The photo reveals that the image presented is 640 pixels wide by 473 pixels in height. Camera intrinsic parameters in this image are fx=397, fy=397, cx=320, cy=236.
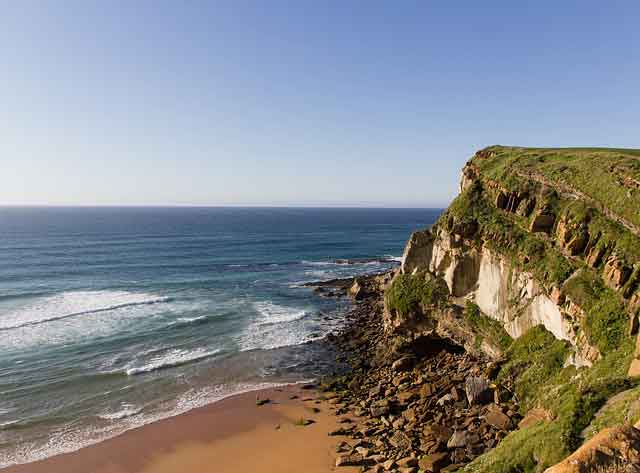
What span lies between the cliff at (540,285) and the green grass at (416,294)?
10 cm

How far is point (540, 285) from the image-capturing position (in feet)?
84.6

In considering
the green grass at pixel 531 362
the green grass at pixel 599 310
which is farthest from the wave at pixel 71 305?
the green grass at pixel 599 310

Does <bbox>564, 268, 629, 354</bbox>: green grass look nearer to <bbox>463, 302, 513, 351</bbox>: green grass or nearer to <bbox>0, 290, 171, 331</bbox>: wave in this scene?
<bbox>463, 302, 513, 351</bbox>: green grass

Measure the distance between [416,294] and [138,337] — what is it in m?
Answer: 28.5

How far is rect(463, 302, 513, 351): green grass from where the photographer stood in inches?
1099

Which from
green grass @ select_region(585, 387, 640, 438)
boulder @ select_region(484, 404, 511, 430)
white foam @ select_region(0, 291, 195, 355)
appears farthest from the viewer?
white foam @ select_region(0, 291, 195, 355)

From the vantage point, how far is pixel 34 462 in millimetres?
22703

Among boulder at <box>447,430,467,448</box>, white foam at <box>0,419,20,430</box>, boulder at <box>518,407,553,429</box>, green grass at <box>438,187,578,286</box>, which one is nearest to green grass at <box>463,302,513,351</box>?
green grass at <box>438,187,578,286</box>

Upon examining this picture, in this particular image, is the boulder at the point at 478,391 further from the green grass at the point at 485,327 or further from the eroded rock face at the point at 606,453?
the eroded rock face at the point at 606,453

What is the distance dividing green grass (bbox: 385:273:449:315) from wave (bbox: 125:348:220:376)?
57.8 ft

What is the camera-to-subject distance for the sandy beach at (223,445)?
2220 cm

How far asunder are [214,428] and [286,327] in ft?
64.1

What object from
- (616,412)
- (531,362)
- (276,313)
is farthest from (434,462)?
(276,313)

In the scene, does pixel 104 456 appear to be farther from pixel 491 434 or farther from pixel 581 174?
pixel 581 174
